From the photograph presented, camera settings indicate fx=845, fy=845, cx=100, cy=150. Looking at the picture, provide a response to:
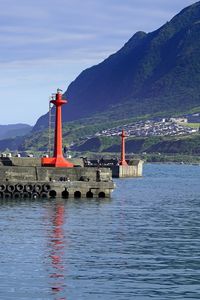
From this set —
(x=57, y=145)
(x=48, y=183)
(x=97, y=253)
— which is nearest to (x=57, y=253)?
(x=97, y=253)

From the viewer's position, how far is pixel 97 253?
1962 inches

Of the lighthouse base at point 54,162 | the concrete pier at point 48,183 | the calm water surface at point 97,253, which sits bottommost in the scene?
the calm water surface at point 97,253

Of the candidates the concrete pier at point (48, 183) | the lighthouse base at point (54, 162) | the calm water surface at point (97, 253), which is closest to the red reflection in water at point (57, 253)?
the calm water surface at point (97, 253)

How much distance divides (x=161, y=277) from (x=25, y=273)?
22.6ft

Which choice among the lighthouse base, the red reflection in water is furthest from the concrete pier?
the red reflection in water

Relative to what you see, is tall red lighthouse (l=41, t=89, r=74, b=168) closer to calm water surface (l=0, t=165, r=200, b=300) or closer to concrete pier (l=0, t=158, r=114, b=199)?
concrete pier (l=0, t=158, r=114, b=199)

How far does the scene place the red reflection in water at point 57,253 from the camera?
1603 inches

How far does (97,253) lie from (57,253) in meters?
2.36

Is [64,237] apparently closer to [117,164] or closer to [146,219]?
[146,219]

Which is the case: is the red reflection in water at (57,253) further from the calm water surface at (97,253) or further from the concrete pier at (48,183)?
the concrete pier at (48,183)

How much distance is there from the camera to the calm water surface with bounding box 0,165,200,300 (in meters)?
39.8

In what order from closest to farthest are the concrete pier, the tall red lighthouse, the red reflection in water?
1. the red reflection in water
2. the concrete pier
3. the tall red lighthouse

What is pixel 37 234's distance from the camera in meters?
58.6

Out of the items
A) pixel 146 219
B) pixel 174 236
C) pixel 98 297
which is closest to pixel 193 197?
pixel 146 219
